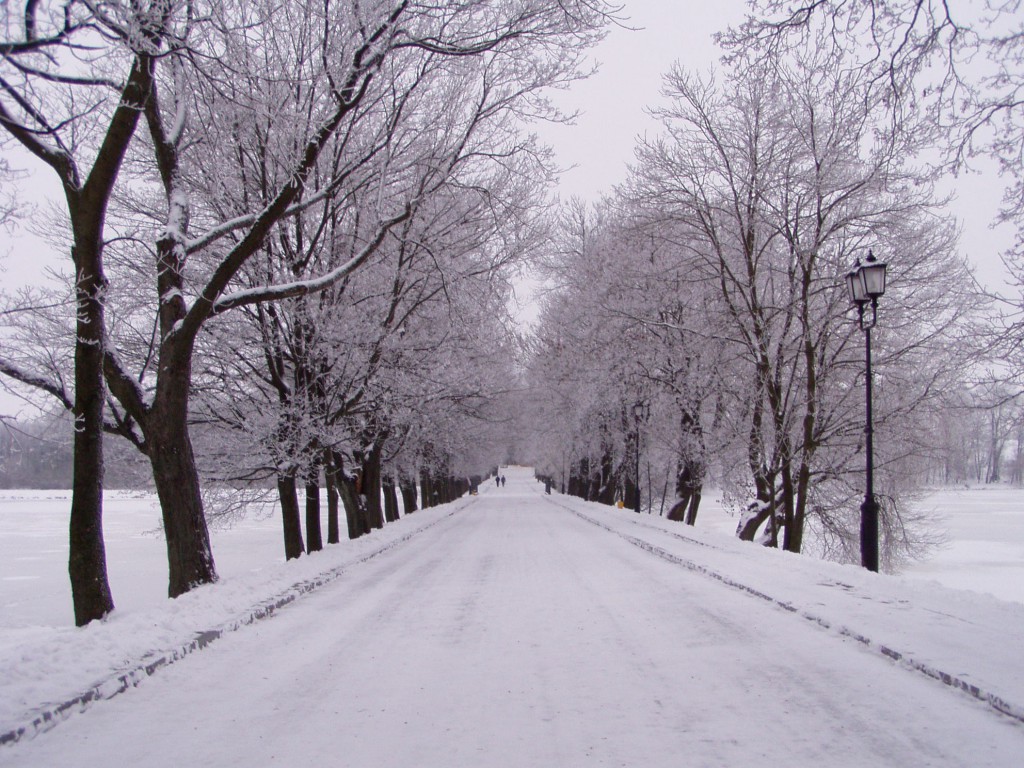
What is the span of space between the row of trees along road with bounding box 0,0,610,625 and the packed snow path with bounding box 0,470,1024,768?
387 centimetres

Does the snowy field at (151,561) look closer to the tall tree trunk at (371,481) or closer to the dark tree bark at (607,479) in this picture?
the tall tree trunk at (371,481)

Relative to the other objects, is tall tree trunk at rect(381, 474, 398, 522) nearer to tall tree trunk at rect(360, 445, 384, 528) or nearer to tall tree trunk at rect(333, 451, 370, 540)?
tall tree trunk at rect(360, 445, 384, 528)

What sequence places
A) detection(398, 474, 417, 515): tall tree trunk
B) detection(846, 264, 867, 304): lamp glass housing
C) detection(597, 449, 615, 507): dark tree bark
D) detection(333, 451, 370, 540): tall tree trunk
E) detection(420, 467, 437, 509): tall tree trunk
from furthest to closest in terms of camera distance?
detection(420, 467, 437, 509): tall tree trunk
detection(398, 474, 417, 515): tall tree trunk
detection(597, 449, 615, 507): dark tree bark
detection(333, 451, 370, 540): tall tree trunk
detection(846, 264, 867, 304): lamp glass housing

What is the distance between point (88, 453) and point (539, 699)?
→ 6217 millimetres

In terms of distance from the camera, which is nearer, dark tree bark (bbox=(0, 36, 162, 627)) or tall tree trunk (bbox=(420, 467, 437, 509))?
dark tree bark (bbox=(0, 36, 162, 627))

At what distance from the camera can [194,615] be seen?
8625mm

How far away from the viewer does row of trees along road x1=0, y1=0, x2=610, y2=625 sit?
30.6 feet

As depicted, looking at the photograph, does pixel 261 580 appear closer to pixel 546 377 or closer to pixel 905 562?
pixel 905 562

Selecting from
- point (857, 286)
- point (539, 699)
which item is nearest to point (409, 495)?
point (857, 286)

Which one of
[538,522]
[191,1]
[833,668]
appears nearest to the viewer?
[833,668]

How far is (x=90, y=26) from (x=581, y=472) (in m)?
46.0

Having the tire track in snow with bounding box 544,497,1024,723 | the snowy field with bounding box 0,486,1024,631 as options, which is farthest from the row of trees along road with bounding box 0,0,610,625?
the tire track in snow with bounding box 544,497,1024,723

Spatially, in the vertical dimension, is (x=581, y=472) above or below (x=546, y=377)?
below

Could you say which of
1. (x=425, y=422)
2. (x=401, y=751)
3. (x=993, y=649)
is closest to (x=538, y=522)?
(x=425, y=422)
